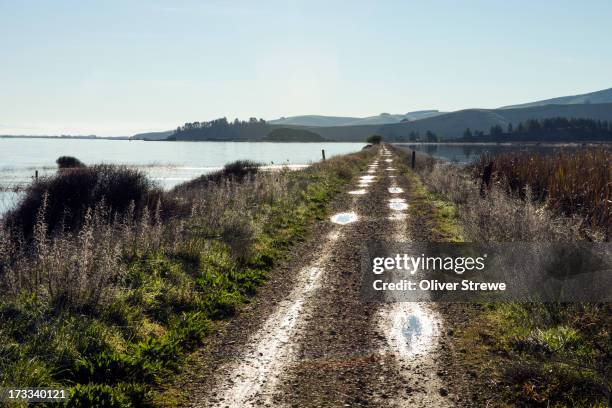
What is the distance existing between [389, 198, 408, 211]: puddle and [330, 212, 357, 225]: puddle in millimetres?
2032

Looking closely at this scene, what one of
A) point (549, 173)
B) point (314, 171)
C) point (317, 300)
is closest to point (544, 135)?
point (314, 171)

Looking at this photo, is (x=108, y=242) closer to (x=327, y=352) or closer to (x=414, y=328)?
(x=327, y=352)

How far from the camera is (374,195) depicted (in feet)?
80.4

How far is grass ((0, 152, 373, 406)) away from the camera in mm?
5910

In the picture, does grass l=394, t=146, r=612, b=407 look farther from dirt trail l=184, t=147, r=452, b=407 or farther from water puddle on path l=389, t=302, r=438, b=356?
dirt trail l=184, t=147, r=452, b=407

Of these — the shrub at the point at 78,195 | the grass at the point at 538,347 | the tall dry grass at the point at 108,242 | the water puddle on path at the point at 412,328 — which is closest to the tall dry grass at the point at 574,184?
the grass at the point at 538,347

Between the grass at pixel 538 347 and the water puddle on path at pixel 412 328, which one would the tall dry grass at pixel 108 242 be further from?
the grass at pixel 538 347

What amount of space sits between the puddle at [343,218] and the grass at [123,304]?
3.63 metres

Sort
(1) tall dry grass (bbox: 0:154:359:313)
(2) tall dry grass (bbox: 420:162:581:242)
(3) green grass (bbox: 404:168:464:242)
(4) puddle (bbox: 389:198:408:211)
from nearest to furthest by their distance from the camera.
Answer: (1) tall dry grass (bbox: 0:154:359:313) < (2) tall dry grass (bbox: 420:162:581:242) < (3) green grass (bbox: 404:168:464:242) < (4) puddle (bbox: 389:198:408:211)

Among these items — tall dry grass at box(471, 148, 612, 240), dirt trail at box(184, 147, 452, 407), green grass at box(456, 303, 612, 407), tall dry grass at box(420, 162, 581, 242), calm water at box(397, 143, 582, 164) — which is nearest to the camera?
green grass at box(456, 303, 612, 407)

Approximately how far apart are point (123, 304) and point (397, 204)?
14859 millimetres

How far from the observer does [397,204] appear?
833 inches

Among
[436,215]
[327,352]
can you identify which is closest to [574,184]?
[436,215]

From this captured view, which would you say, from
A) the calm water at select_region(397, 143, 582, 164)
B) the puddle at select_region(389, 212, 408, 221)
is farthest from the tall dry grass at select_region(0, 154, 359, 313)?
the calm water at select_region(397, 143, 582, 164)
